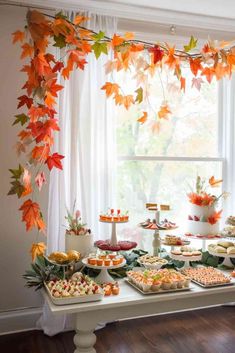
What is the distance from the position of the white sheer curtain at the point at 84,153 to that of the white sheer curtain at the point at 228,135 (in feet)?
3.95

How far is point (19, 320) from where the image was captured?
9.92 ft

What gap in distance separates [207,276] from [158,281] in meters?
0.40

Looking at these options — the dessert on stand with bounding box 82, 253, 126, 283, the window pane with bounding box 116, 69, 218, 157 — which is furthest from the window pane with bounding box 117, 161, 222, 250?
the dessert on stand with bounding box 82, 253, 126, 283

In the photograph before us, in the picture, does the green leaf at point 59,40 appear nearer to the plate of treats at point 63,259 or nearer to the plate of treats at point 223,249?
the plate of treats at point 63,259

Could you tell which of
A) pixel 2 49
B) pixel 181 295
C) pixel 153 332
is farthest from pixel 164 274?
pixel 2 49

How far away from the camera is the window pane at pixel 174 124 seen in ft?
11.4

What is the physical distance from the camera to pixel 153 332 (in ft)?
10.1

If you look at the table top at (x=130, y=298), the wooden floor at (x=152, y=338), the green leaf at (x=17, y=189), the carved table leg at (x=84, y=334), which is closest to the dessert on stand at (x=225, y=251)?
A: the table top at (x=130, y=298)

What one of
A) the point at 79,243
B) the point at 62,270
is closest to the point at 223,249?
the point at 79,243

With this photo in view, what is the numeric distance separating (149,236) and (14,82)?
5.82 ft

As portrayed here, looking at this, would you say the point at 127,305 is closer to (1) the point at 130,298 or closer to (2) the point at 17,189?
(1) the point at 130,298

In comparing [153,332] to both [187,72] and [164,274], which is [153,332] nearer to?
[164,274]

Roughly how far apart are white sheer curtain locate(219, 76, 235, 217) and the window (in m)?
0.05

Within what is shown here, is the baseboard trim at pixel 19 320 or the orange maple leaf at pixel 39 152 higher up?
the orange maple leaf at pixel 39 152
